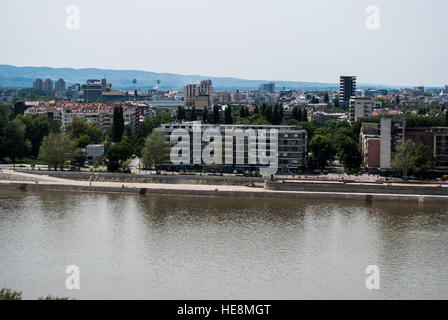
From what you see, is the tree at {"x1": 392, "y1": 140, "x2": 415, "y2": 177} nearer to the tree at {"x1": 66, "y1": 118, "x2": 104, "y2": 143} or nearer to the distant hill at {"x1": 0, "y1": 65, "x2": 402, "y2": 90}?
the tree at {"x1": 66, "y1": 118, "x2": 104, "y2": 143}

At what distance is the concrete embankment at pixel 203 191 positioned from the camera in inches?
750

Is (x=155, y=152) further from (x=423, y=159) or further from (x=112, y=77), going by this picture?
(x=112, y=77)

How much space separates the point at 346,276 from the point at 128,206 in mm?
8434

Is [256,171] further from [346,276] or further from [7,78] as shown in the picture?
[7,78]

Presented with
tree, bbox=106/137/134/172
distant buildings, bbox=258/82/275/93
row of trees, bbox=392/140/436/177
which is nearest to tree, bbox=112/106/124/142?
tree, bbox=106/137/134/172

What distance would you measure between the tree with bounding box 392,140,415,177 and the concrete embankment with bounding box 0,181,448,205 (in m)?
2.18

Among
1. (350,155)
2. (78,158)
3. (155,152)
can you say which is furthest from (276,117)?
(78,158)

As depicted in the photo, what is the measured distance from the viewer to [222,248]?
12750 millimetres

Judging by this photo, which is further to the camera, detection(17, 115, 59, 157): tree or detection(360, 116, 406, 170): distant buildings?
detection(17, 115, 59, 157): tree

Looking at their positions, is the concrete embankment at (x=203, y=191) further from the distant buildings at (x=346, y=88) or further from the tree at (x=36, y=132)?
the distant buildings at (x=346, y=88)

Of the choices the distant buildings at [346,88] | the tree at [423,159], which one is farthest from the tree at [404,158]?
the distant buildings at [346,88]

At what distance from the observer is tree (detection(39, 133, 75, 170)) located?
23.6 meters

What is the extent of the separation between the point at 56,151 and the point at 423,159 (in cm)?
1323
